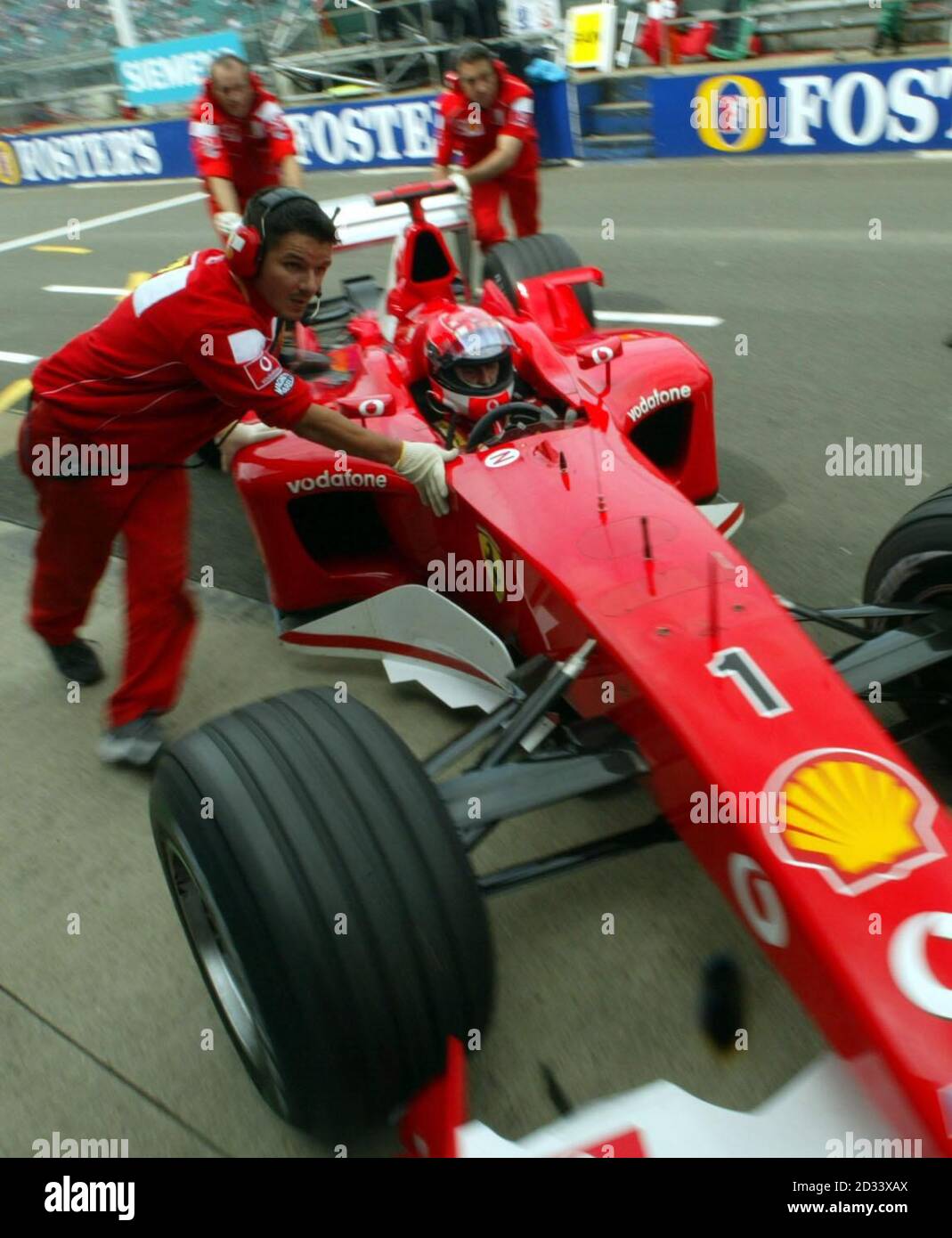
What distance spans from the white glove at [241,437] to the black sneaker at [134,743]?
895mm

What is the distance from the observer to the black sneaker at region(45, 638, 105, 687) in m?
3.89

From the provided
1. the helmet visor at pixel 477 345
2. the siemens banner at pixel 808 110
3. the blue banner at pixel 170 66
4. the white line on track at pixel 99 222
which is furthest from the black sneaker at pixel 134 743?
the blue banner at pixel 170 66

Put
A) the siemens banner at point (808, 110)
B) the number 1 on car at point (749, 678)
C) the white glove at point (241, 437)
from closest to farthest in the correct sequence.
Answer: the number 1 on car at point (749, 678)
the white glove at point (241, 437)
the siemens banner at point (808, 110)

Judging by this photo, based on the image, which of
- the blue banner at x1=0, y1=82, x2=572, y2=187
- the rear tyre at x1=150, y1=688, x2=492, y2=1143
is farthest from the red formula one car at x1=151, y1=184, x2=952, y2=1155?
the blue banner at x1=0, y1=82, x2=572, y2=187

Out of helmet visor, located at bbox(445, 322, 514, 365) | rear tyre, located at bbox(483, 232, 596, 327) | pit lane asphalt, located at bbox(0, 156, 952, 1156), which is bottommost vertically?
pit lane asphalt, located at bbox(0, 156, 952, 1156)

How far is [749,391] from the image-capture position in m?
5.59

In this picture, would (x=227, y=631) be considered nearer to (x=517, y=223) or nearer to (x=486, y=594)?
(x=486, y=594)

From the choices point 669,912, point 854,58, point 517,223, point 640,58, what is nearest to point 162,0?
point 640,58

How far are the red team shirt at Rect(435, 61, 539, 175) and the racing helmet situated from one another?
135 inches

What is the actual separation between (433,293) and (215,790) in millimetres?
3082

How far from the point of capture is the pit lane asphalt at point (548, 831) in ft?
7.68

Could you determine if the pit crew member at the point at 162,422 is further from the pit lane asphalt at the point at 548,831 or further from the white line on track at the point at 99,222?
the white line on track at the point at 99,222

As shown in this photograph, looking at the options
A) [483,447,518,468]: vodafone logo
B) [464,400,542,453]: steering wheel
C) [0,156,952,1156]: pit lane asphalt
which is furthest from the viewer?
[464,400,542,453]: steering wheel

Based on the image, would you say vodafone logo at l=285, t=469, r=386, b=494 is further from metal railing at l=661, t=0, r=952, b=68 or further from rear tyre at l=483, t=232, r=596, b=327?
metal railing at l=661, t=0, r=952, b=68
